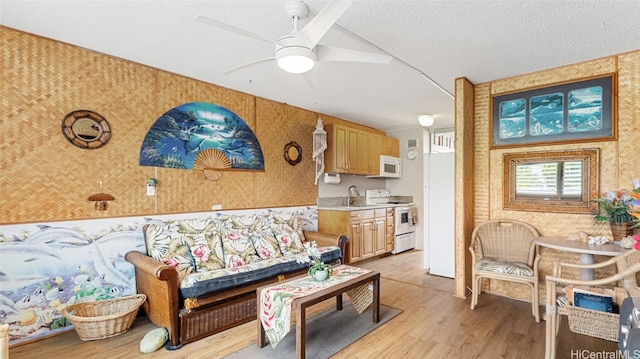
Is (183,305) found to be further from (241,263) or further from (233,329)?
(241,263)

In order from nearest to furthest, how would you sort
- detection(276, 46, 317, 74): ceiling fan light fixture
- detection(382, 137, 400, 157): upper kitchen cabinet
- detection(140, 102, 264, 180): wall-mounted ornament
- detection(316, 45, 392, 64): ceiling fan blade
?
detection(276, 46, 317, 74): ceiling fan light fixture
detection(316, 45, 392, 64): ceiling fan blade
detection(140, 102, 264, 180): wall-mounted ornament
detection(382, 137, 400, 157): upper kitchen cabinet

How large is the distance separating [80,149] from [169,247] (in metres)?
1.18

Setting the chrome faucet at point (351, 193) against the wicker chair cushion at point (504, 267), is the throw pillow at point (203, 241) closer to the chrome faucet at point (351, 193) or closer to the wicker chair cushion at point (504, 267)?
the wicker chair cushion at point (504, 267)

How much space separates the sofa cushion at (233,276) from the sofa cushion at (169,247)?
0.17 metres

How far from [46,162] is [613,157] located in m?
5.13

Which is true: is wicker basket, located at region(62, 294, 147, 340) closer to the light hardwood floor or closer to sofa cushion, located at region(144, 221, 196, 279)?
the light hardwood floor

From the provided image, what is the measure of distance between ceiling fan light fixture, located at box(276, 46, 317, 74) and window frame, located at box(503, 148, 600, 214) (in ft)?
8.94

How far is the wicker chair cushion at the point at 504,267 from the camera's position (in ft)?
9.72

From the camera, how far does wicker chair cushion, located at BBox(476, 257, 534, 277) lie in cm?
296

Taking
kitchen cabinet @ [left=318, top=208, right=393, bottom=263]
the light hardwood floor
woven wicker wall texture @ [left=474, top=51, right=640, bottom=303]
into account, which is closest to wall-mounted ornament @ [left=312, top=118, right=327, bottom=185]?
kitchen cabinet @ [left=318, top=208, right=393, bottom=263]

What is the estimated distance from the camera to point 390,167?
6219mm

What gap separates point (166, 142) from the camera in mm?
3338

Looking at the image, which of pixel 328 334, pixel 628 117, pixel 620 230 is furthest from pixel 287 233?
pixel 628 117

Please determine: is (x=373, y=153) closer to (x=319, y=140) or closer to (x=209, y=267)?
(x=319, y=140)
